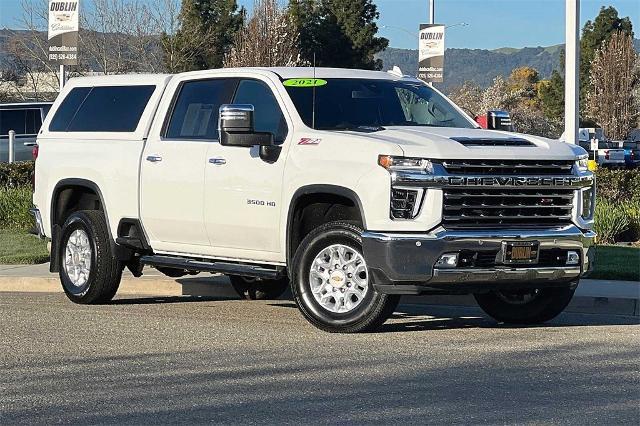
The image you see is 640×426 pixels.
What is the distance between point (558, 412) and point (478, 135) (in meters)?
3.92

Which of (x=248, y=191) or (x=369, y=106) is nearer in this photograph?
(x=248, y=191)

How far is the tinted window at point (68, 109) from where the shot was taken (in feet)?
46.3

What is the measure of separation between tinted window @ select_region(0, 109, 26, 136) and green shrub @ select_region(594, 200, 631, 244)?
20.0 meters

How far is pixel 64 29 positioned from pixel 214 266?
12.5 meters

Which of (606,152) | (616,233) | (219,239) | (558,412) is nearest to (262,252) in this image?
(219,239)

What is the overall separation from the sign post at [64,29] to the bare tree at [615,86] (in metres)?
47.5

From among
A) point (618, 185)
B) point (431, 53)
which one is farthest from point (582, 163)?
point (431, 53)

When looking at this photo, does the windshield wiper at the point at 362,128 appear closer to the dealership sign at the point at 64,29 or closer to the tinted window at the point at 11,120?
the dealership sign at the point at 64,29

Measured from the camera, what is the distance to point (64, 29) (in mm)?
23812

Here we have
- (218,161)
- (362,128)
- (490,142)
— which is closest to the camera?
(490,142)

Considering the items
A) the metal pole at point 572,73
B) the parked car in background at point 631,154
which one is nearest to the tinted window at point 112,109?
the metal pole at point 572,73

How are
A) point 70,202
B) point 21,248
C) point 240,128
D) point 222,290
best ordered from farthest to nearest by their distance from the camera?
point 21,248 < point 222,290 < point 70,202 < point 240,128

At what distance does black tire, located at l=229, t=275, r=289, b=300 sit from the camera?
555 inches

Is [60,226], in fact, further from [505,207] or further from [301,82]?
[505,207]
